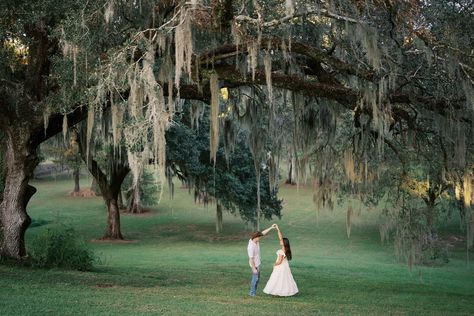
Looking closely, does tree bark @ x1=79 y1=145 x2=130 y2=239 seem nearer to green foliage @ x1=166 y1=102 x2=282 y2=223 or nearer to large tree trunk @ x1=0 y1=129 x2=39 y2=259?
green foliage @ x1=166 y1=102 x2=282 y2=223

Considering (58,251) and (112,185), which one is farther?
(112,185)

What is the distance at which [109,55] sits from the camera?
33.3 ft

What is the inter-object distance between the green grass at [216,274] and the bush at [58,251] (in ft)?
2.17

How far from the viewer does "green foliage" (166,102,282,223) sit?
24.9m

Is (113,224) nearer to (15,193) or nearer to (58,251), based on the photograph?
(58,251)

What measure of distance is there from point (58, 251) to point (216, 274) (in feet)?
13.6

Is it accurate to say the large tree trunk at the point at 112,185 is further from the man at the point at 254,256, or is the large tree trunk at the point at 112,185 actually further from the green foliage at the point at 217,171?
the man at the point at 254,256

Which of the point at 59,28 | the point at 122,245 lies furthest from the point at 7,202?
the point at 122,245

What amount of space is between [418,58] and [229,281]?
6658 mm

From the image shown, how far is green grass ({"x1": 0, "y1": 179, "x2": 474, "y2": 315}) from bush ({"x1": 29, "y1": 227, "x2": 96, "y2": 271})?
66 centimetres

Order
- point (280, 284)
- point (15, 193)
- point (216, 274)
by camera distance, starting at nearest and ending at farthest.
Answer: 1. point (280, 284)
2. point (15, 193)
3. point (216, 274)

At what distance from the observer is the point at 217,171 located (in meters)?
26.5

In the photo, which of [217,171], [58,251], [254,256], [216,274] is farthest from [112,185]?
[254,256]

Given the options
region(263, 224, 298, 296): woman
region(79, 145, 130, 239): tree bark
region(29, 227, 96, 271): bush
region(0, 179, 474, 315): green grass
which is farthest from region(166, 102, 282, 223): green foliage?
region(263, 224, 298, 296): woman
